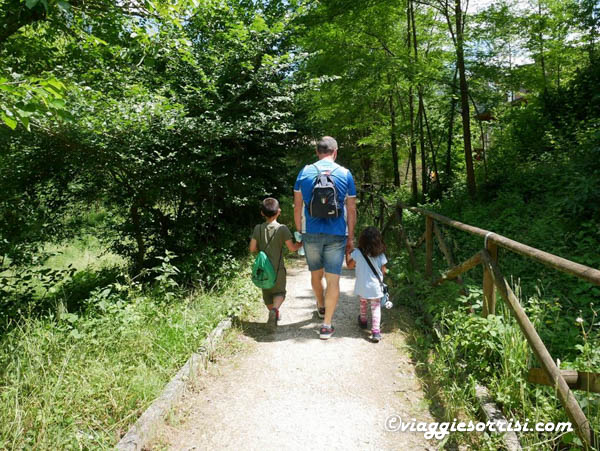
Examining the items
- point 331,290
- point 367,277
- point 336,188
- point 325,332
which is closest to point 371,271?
point 367,277

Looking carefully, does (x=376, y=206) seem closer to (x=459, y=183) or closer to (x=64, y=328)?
(x=459, y=183)

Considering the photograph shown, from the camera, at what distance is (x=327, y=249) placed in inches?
148

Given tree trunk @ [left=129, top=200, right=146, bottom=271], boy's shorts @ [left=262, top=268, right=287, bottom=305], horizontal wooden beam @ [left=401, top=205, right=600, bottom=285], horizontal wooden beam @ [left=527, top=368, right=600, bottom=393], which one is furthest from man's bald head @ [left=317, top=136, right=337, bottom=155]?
tree trunk @ [left=129, top=200, right=146, bottom=271]

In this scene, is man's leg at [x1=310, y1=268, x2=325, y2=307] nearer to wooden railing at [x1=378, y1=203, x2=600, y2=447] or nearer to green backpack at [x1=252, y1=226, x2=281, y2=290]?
green backpack at [x1=252, y1=226, x2=281, y2=290]

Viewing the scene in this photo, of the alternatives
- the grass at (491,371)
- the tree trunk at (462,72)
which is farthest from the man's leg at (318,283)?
the tree trunk at (462,72)

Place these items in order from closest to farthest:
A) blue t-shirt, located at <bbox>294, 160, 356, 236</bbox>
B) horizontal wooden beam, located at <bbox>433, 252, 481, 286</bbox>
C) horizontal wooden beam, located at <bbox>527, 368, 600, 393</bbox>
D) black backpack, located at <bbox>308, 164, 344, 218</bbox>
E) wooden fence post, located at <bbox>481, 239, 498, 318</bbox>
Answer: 1. horizontal wooden beam, located at <bbox>527, 368, 600, 393</bbox>
2. wooden fence post, located at <bbox>481, 239, 498, 318</bbox>
3. horizontal wooden beam, located at <bbox>433, 252, 481, 286</bbox>
4. black backpack, located at <bbox>308, 164, 344, 218</bbox>
5. blue t-shirt, located at <bbox>294, 160, 356, 236</bbox>

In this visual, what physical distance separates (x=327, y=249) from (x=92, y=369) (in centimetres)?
231

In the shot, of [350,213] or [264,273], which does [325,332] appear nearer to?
[264,273]

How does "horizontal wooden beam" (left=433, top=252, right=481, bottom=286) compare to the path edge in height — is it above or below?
above

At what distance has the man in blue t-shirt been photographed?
365cm

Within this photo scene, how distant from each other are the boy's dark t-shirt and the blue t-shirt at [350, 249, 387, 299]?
80 centimetres

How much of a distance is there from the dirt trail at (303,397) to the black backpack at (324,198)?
1401 millimetres

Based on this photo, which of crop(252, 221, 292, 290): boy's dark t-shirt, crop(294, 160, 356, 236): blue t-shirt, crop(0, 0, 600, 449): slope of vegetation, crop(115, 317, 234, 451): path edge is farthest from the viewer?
crop(252, 221, 292, 290): boy's dark t-shirt

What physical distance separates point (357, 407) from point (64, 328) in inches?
119
